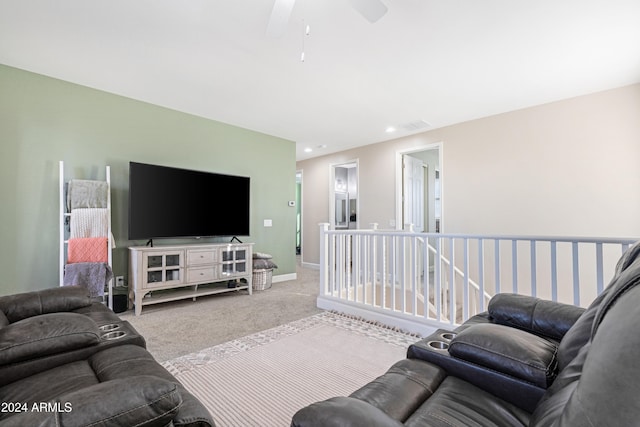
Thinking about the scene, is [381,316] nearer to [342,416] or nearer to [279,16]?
[342,416]

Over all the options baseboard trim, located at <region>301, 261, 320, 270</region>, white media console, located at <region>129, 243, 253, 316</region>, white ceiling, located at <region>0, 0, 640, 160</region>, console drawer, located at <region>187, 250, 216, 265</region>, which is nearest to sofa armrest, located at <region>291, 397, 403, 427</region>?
white ceiling, located at <region>0, 0, 640, 160</region>

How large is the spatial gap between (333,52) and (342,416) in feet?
9.10

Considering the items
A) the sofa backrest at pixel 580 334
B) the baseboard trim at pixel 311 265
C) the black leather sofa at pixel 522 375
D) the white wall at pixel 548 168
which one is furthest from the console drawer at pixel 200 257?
the sofa backrest at pixel 580 334

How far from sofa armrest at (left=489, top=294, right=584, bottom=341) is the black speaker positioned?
3.71m

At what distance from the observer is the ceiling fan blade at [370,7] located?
169 centimetres

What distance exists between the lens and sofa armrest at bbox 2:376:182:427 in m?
0.59

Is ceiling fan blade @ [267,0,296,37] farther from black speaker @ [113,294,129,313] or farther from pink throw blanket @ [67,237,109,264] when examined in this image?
black speaker @ [113,294,129,313]

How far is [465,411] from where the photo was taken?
921 mm

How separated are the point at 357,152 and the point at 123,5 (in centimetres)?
450

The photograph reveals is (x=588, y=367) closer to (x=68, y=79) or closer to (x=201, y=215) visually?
(x=201, y=215)

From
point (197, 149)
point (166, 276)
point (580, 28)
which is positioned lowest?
point (166, 276)

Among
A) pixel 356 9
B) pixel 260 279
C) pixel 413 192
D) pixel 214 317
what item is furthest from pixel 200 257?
pixel 413 192

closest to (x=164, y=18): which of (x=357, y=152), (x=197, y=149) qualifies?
(x=197, y=149)

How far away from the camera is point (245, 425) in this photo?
1.51 metres
